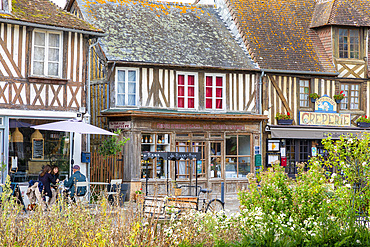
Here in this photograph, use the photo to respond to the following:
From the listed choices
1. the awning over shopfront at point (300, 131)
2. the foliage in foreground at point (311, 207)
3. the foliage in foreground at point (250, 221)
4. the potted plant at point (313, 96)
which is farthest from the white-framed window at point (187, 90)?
the foliage in foreground at point (250, 221)

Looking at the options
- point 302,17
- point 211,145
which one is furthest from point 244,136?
point 302,17

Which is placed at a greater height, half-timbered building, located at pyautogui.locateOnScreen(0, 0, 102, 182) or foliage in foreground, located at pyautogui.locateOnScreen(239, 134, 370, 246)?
half-timbered building, located at pyautogui.locateOnScreen(0, 0, 102, 182)

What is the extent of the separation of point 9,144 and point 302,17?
13335 mm

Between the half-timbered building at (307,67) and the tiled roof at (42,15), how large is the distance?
7305mm

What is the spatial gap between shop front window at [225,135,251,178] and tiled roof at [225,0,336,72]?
2853mm

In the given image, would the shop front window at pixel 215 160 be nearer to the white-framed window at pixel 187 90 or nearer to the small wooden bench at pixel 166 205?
the white-framed window at pixel 187 90

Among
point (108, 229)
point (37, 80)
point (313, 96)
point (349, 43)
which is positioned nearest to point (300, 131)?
point (313, 96)

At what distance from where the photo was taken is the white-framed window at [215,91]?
60.8 ft

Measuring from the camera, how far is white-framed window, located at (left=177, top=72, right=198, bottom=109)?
711 inches

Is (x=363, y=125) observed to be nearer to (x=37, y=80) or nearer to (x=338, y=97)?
(x=338, y=97)

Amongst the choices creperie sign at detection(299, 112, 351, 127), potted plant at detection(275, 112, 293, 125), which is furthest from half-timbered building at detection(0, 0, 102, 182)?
creperie sign at detection(299, 112, 351, 127)

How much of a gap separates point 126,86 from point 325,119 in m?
7.84

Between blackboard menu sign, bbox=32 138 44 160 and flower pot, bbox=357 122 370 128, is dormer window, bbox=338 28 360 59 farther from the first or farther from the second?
blackboard menu sign, bbox=32 138 44 160

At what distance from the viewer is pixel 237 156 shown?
1877 centimetres
